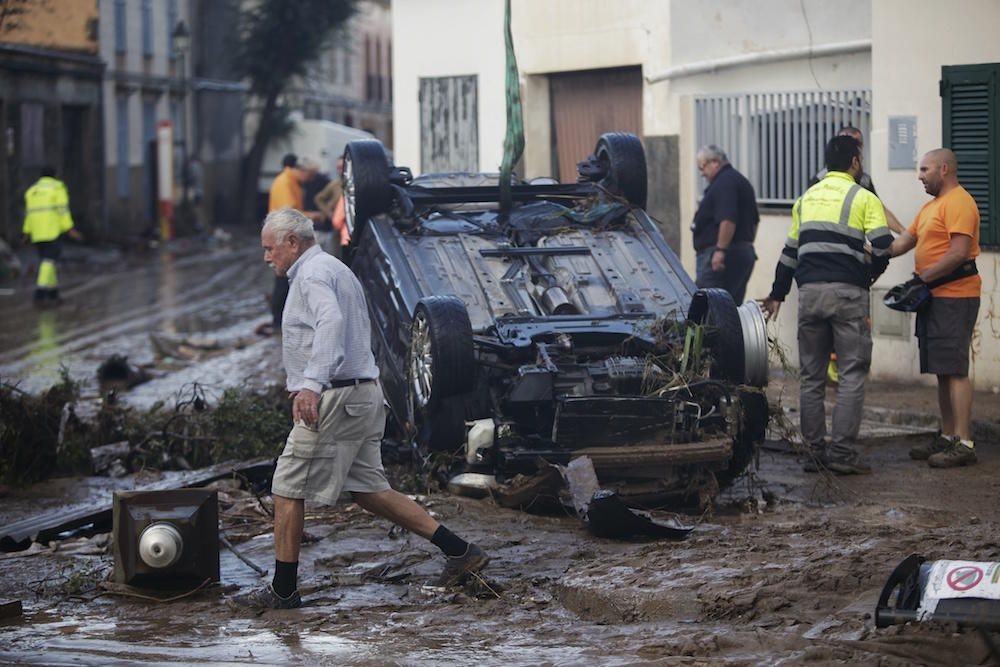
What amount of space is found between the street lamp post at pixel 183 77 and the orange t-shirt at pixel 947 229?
95.7 feet

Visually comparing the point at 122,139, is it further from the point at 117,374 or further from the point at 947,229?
the point at 947,229

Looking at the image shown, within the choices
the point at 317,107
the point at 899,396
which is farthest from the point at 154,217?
the point at 899,396

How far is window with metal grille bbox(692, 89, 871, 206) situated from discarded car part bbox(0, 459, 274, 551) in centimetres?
652

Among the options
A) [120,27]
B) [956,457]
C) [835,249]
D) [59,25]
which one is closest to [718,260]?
[835,249]

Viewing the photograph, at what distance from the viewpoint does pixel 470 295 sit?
908 cm

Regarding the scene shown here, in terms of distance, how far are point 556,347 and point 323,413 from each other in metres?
2.12

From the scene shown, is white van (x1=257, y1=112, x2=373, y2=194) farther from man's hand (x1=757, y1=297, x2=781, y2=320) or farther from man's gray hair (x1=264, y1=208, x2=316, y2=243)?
man's gray hair (x1=264, y1=208, x2=316, y2=243)

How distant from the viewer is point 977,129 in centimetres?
1120

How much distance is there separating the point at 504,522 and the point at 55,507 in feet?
8.88

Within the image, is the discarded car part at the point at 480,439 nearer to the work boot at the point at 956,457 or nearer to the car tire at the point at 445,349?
the car tire at the point at 445,349

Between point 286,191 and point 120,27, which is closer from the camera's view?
point 286,191

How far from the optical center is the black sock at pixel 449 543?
264 inches

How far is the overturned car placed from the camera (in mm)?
8055

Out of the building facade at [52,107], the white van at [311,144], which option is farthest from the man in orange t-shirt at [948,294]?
the white van at [311,144]
